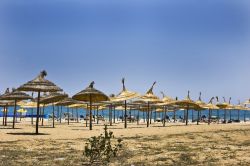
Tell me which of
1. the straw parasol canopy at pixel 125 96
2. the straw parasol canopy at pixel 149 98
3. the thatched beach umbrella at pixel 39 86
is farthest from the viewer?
the straw parasol canopy at pixel 149 98

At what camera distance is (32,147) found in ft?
38.2

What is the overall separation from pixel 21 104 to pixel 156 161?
2514 centimetres

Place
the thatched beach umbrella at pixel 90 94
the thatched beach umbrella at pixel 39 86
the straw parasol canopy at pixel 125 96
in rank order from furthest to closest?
the straw parasol canopy at pixel 125 96 < the thatched beach umbrella at pixel 90 94 < the thatched beach umbrella at pixel 39 86

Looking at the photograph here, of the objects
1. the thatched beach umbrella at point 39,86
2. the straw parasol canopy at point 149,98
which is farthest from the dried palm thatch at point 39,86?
the straw parasol canopy at point 149,98

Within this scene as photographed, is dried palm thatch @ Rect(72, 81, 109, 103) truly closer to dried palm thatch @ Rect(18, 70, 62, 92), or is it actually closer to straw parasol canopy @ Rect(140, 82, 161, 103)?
dried palm thatch @ Rect(18, 70, 62, 92)

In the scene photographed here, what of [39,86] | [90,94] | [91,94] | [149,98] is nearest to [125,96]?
[149,98]

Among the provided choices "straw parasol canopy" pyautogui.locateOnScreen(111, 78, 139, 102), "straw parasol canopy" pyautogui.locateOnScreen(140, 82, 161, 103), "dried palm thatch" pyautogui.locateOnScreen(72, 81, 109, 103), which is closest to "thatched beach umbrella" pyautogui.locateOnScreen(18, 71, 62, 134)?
"dried palm thatch" pyautogui.locateOnScreen(72, 81, 109, 103)

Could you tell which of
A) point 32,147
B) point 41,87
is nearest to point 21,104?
point 41,87

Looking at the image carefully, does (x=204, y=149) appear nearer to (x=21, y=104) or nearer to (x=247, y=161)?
(x=247, y=161)

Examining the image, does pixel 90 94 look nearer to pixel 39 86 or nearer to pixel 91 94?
pixel 91 94

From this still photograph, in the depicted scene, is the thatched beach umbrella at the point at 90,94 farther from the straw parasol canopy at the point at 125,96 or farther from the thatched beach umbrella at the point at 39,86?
the thatched beach umbrella at the point at 39,86

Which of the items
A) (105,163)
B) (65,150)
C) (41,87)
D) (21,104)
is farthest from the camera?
(21,104)

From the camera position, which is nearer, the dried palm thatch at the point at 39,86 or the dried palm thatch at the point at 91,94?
the dried palm thatch at the point at 39,86

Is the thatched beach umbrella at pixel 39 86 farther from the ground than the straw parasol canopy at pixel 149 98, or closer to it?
farther from the ground
